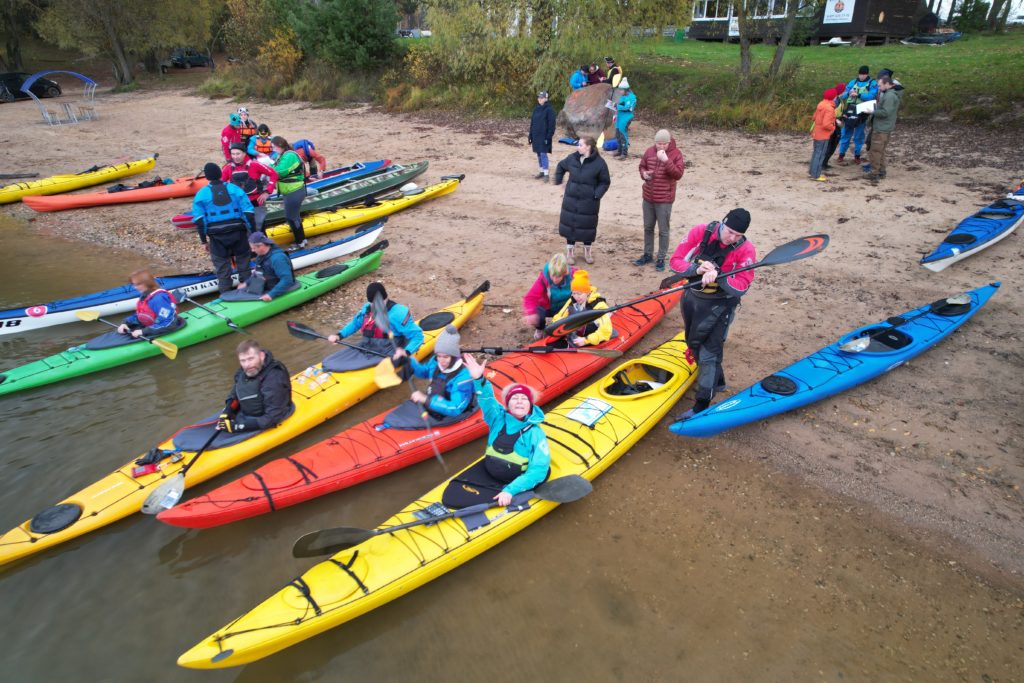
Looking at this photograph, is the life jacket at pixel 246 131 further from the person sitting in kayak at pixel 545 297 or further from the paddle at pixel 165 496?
the paddle at pixel 165 496

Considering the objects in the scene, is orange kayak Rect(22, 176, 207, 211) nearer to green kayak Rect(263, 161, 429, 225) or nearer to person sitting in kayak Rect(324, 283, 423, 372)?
green kayak Rect(263, 161, 429, 225)

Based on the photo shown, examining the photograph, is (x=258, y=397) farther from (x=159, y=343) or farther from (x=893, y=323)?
(x=893, y=323)

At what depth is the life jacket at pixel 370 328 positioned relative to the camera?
18.8 feet

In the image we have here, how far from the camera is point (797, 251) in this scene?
5.36 m

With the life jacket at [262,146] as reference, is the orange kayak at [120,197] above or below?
below

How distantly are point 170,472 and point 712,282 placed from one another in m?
4.72

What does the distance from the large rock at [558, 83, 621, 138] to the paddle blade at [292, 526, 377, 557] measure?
1229cm

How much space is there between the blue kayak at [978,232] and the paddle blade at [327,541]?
309 inches

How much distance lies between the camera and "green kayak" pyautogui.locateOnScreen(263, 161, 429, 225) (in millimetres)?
10039

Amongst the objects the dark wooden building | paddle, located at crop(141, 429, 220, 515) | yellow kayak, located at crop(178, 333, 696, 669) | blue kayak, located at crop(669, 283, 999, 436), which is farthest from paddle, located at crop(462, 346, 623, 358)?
the dark wooden building

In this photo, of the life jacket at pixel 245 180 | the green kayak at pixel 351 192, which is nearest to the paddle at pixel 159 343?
the life jacket at pixel 245 180

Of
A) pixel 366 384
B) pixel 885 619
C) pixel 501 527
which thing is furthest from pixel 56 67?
pixel 885 619

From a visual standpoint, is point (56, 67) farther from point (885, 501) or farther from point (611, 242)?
point (885, 501)

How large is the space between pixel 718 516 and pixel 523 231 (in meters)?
6.25
